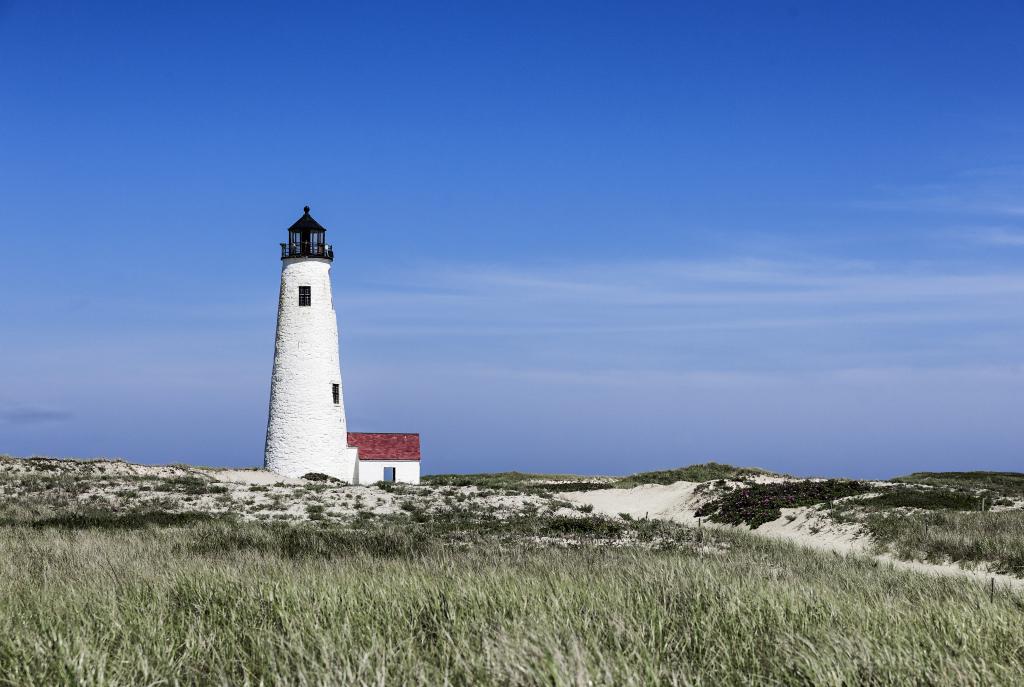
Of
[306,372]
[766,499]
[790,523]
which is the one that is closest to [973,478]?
[766,499]

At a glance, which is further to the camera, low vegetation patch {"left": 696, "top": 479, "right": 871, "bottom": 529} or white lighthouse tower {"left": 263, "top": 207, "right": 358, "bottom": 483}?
white lighthouse tower {"left": 263, "top": 207, "right": 358, "bottom": 483}

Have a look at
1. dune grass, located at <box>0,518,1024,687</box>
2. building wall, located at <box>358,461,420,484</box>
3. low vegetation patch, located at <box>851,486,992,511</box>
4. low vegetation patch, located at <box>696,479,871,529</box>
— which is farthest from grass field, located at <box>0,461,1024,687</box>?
building wall, located at <box>358,461,420,484</box>

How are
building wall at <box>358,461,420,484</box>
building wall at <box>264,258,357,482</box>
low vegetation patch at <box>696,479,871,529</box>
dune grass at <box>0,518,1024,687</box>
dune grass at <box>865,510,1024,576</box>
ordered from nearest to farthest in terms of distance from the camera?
dune grass at <box>0,518,1024,687</box> → dune grass at <box>865,510,1024,576</box> → low vegetation patch at <box>696,479,871,529</box> → building wall at <box>264,258,357,482</box> → building wall at <box>358,461,420,484</box>

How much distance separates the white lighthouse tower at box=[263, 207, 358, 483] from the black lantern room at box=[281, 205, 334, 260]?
0.05 meters

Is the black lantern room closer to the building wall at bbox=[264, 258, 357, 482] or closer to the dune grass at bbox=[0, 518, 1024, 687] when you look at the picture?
the building wall at bbox=[264, 258, 357, 482]

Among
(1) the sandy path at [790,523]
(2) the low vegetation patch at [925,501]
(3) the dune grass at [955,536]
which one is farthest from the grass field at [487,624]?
(2) the low vegetation patch at [925,501]

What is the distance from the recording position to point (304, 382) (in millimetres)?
43719

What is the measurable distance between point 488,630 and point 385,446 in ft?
146

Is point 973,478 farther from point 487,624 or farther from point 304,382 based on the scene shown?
point 487,624

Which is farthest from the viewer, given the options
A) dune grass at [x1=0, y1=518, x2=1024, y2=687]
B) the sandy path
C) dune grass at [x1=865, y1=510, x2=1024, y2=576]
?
dune grass at [x1=865, y1=510, x2=1024, y2=576]

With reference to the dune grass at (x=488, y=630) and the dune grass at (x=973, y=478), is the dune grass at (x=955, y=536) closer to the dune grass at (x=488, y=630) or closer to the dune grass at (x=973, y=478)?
the dune grass at (x=488, y=630)

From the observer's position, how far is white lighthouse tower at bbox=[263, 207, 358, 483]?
43.8 m

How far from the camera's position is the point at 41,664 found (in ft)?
21.9

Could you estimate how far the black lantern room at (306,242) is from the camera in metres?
45.3
